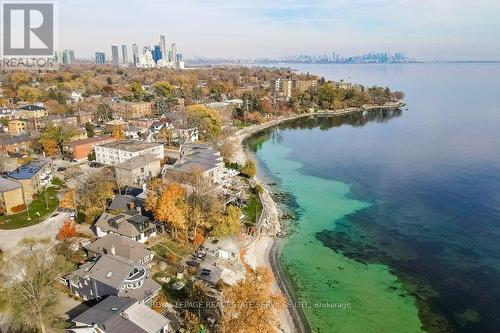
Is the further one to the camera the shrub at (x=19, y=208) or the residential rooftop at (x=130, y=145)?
the residential rooftop at (x=130, y=145)

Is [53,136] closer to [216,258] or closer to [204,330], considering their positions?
[216,258]

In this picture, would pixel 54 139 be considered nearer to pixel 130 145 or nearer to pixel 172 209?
pixel 130 145

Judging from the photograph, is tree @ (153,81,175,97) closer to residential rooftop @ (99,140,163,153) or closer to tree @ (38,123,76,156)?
tree @ (38,123,76,156)

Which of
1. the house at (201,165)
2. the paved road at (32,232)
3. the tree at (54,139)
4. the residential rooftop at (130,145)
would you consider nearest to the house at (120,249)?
the paved road at (32,232)

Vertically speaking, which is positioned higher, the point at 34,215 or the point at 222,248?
the point at 34,215

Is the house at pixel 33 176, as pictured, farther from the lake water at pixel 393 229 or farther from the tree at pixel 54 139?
the lake water at pixel 393 229

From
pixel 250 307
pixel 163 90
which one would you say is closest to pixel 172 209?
pixel 250 307
